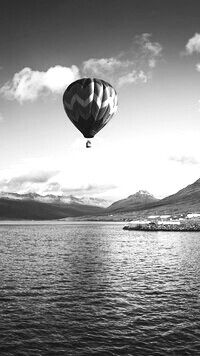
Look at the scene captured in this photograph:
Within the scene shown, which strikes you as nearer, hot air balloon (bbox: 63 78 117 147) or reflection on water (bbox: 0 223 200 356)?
reflection on water (bbox: 0 223 200 356)

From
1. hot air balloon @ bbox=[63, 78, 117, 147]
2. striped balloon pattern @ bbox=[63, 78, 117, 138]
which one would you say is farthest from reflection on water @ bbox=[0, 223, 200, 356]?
striped balloon pattern @ bbox=[63, 78, 117, 138]

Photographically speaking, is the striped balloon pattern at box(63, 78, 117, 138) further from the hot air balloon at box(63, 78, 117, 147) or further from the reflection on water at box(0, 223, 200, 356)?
the reflection on water at box(0, 223, 200, 356)

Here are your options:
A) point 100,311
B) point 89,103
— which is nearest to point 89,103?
point 89,103

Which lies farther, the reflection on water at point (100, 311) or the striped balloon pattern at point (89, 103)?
the striped balloon pattern at point (89, 103)

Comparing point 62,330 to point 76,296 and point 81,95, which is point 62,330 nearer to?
point 76,296

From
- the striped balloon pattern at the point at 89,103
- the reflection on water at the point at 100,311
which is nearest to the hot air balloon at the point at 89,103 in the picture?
the striped balloon pattern at the point at 89,103

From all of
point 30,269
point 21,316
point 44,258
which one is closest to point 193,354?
point 21,316

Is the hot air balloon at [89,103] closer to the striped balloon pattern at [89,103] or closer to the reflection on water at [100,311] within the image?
the striped balloon pattern at [89,103]

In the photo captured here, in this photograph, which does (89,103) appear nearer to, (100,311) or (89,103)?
(89,103)

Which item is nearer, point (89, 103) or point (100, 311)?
point (100, 311)
